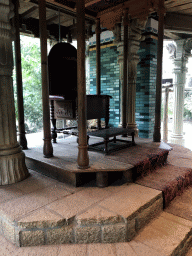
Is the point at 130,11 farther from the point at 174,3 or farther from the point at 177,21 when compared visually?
the point at 177,21

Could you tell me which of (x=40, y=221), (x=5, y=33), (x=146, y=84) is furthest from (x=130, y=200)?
(x=146, y=84)

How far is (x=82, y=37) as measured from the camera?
2338 mm

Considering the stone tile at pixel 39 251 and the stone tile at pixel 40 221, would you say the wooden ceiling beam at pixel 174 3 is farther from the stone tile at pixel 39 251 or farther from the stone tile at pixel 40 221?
the stone tile at pixel 39 251

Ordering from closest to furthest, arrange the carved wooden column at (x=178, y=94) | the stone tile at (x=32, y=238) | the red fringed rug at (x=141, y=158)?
the stone tile at (x=32, y=238)
the red fringed rug at (x=141, y=158)
the carved wooden column at (x=178, y=94)

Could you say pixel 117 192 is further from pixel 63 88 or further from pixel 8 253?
pixel 63 88

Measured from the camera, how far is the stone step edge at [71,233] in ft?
5.98

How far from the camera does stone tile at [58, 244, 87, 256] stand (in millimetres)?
1726

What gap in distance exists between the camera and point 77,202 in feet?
6.97

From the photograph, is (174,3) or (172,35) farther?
(172,35)

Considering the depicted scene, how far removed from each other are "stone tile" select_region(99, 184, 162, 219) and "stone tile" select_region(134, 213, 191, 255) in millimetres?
211

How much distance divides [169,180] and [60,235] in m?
1.49

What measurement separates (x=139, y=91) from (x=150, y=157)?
11.8ft

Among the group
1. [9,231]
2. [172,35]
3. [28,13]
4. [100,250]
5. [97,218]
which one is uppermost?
[172,35]

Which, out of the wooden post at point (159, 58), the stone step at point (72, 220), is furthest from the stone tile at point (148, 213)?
the wooden post at point (159, 58)
